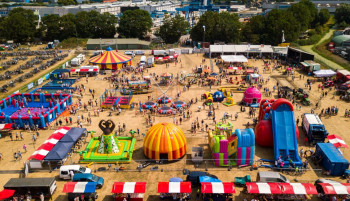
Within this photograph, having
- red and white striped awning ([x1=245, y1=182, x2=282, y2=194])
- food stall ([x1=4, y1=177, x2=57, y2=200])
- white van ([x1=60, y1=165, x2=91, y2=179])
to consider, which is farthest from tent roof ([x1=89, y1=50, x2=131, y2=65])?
red and white striped awning ([x1=245, y1=182, x2=282, y2=194])

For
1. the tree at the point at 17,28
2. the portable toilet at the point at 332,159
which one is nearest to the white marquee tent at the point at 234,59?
the portable toilet at the point at 332,159

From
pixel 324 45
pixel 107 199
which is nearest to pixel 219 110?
pixel 107 199

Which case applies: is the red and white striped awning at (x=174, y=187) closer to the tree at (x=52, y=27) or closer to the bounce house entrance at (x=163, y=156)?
the bounce house entrance at (x=163, y=156)

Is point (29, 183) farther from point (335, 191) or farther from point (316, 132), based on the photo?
point (316, 132)

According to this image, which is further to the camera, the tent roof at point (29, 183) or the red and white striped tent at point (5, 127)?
the red and white striped tent at point (5, 127)

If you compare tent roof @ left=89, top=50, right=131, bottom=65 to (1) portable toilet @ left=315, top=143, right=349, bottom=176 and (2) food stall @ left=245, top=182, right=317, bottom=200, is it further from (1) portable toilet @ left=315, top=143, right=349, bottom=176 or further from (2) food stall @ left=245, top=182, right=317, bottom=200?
(2) food stall @ left=245, top=182, right=317, bottom=200
